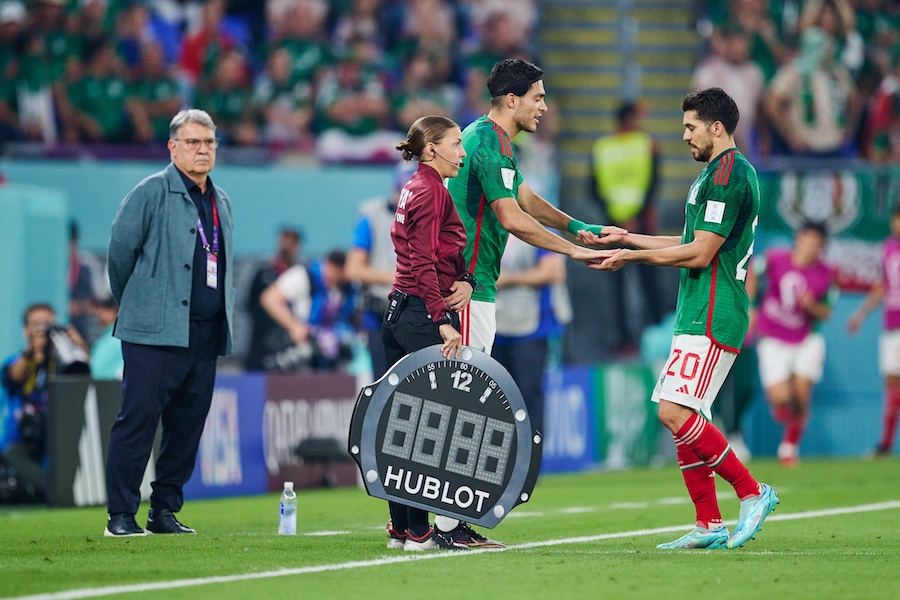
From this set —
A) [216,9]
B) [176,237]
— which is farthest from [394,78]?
[176,237]

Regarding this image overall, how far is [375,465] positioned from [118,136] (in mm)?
9824

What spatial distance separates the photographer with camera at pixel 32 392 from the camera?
11289mm

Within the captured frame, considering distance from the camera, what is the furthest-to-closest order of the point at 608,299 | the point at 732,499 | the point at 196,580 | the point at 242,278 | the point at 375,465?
the point at 608,299 → the point at 242,278 → the point at 732,499 → the point at 375,465 → the point at 196,580

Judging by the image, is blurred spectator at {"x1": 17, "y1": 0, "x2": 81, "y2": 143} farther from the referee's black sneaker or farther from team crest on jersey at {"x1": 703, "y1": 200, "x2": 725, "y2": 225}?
team crest on jersey at {"x1": 703, "y1": 200, "x2": 725, "y2": 225}

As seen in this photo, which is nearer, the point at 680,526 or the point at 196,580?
the point at 196,580

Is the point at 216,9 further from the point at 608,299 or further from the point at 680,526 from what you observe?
the point at 680,526

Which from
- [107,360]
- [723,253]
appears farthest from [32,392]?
[723,253]

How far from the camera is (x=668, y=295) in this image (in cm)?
1734

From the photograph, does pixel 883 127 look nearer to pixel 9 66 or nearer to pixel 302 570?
pixel 9 66

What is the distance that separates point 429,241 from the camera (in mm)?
6695

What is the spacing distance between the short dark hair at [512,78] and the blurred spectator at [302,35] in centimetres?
999

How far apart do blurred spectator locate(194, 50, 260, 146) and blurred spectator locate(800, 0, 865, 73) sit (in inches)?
306

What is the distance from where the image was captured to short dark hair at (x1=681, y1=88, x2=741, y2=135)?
730 centimetres

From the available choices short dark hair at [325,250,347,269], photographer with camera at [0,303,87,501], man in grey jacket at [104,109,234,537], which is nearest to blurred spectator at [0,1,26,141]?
short dark hair at [325,250,347,269]
